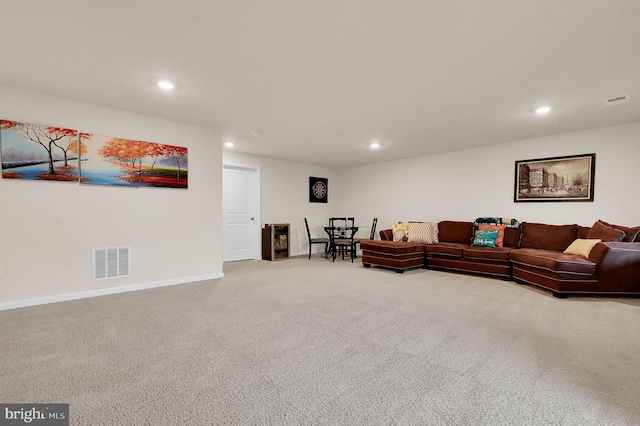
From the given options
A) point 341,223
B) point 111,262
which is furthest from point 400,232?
point 111,262

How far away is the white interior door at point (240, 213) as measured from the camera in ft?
20.6

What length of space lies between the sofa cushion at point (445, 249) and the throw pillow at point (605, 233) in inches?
65.7

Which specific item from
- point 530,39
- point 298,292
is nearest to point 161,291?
point 298,292

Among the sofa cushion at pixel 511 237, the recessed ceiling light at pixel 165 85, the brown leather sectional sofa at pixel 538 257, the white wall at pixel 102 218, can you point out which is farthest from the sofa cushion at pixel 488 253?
the recessed ceiling light at pixel 165 85

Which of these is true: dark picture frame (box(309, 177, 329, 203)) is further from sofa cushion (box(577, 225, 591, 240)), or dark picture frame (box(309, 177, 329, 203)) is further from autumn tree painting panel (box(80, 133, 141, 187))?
sofa cushion (box(577, 225, 591, 240))

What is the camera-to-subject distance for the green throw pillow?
4.98 meters

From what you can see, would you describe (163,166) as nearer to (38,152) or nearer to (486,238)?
(38,152)

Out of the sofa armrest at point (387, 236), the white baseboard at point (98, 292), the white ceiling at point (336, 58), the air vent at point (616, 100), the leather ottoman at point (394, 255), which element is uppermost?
the white ceiling at point (336, 58)

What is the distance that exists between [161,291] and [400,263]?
3.59 metres

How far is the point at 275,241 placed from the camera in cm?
→ 669

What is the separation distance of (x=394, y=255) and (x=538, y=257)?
6.51ft

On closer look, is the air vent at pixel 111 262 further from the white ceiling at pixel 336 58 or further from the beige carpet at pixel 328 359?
the white ceiling at pixel 336 58

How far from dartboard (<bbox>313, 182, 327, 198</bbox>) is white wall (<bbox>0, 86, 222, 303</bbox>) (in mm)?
3432

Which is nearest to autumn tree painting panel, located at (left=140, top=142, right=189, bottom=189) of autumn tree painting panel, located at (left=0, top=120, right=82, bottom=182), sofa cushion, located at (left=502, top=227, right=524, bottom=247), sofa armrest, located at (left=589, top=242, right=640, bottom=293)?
autumn tree painting panel, located at (left=0, top=120, right=82, bottom=182)
